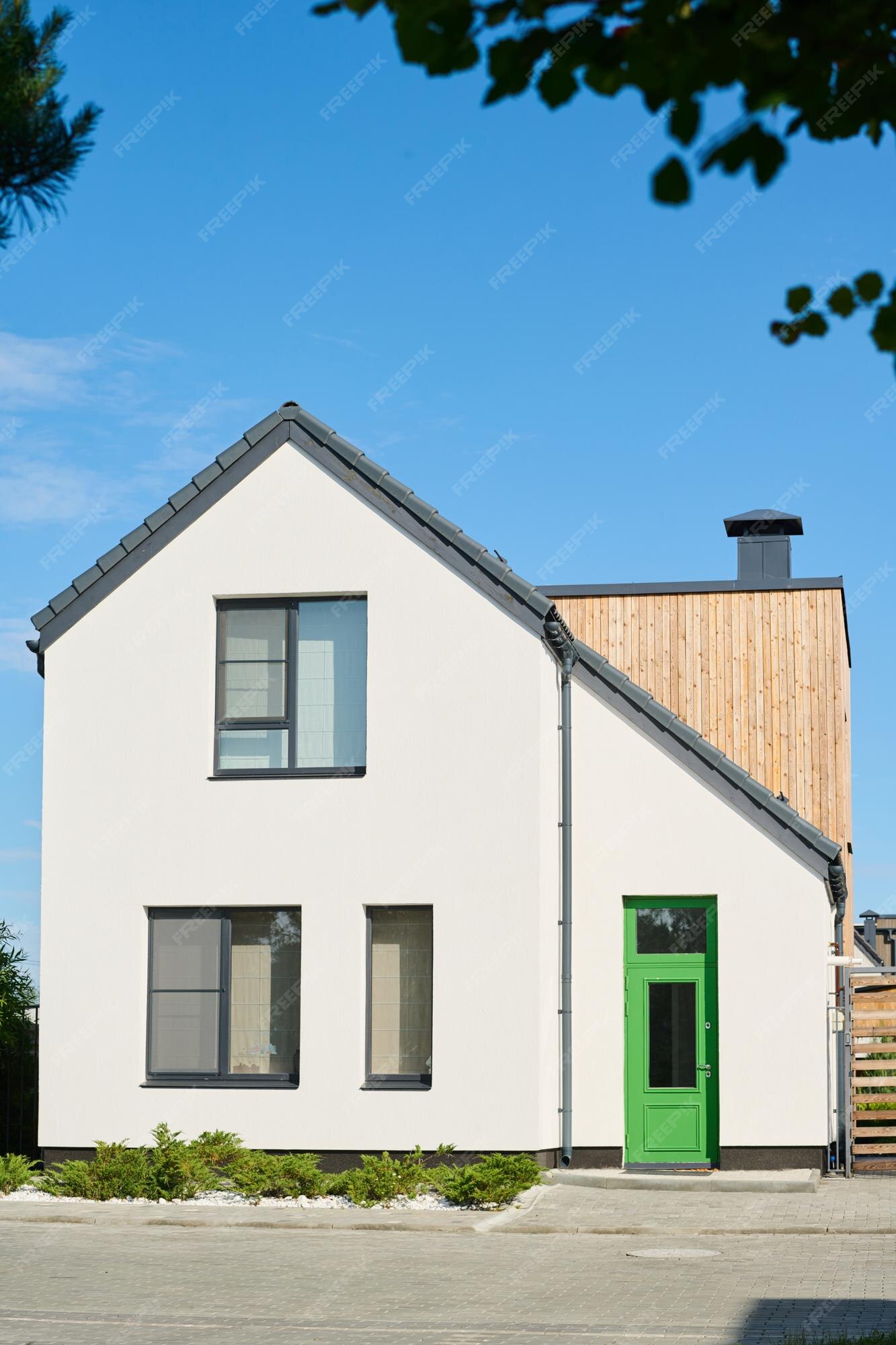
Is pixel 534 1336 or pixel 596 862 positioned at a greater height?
pixel 596 862

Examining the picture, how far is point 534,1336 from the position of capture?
30.1 ft

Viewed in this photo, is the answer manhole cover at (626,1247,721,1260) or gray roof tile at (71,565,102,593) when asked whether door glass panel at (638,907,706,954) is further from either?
gray roof tile at (71,565,102,593)

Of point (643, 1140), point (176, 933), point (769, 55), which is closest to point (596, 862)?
point (643, 1140)

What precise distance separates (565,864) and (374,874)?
223 centimetres

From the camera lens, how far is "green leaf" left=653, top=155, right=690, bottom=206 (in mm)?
3043

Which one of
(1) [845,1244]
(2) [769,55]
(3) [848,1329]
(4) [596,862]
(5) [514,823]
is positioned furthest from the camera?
(4) [596,862]

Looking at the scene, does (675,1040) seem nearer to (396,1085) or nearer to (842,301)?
(396,1085)

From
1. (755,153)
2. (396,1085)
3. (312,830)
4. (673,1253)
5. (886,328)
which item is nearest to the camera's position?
(755,153)

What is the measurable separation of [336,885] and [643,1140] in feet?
13.6

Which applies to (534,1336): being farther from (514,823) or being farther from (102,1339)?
(514,823)

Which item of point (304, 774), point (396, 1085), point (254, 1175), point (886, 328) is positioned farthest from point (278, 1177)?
point (886, 328)

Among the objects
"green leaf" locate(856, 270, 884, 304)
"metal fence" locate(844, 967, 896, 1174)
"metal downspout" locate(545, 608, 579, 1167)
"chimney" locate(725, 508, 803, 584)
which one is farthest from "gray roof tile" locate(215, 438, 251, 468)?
"green leaf" locate(856, 270, 884, 304)

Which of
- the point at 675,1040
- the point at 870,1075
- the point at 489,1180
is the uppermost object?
the point at 675,1040

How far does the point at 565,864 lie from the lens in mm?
17438
